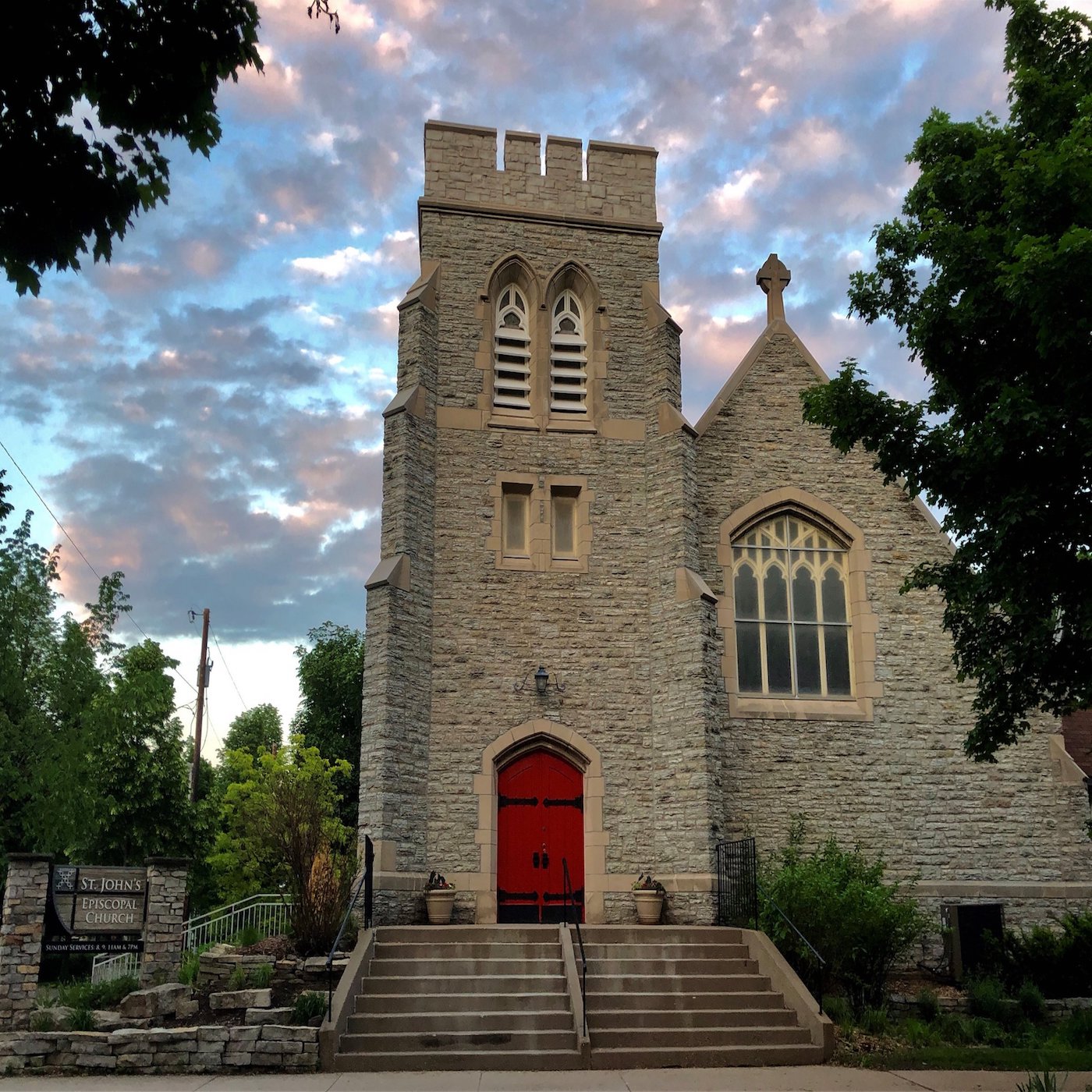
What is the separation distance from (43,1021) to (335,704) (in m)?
23.6

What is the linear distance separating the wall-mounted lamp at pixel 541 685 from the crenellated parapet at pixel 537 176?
24.2 ft

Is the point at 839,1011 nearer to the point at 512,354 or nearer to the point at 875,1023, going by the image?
the point at 875,1023

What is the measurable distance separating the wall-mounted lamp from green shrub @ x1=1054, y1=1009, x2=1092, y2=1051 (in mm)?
7179

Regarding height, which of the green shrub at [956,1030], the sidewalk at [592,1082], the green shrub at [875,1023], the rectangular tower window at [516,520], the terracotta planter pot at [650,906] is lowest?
the sidewalk at [592,1082]

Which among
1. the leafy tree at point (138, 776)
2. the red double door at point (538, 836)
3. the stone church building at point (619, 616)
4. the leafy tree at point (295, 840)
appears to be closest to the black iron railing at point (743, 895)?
the stone church building at point (619, 616)

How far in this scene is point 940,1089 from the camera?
9.23 m

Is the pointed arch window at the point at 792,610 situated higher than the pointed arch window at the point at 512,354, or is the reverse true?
the pointed arch window at the point at 512,354

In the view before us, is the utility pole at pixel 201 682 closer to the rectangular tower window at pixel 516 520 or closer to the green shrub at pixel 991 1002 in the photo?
the rectangular tower window at pixel 516 520

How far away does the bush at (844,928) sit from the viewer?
12359mm

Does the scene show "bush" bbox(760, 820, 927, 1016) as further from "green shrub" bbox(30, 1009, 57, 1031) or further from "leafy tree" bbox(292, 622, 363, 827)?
"leafy tree" bbox(292, 622, 363, 827)

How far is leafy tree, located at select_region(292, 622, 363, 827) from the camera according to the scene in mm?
33406

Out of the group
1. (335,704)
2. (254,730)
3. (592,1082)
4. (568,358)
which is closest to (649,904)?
(592,1082)

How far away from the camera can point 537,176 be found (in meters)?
17.9

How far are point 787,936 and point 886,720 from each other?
4.55 metres
